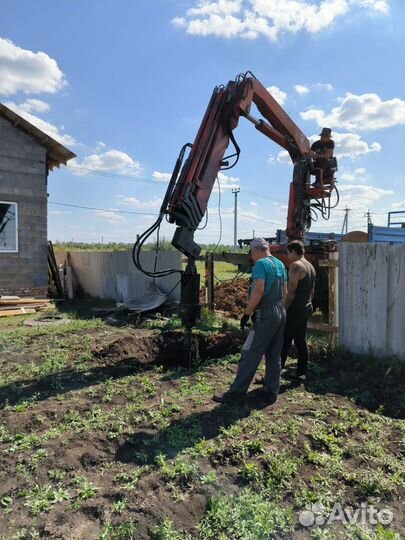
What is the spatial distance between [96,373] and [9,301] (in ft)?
24.2

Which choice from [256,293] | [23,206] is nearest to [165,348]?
[256,293]

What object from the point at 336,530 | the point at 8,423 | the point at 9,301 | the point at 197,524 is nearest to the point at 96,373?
the point at 8,423

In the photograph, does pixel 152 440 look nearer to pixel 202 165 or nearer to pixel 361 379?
pixel 361 379

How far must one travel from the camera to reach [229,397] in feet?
16.1

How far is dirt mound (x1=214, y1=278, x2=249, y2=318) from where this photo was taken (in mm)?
11420

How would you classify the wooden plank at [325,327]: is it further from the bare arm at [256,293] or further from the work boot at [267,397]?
the bare arm at [256,293]

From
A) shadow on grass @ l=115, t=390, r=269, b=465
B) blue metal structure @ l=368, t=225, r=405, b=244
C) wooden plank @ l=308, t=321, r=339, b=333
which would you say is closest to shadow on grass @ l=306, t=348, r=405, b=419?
wooden plank @ l=308, t=321, r=339, b=333

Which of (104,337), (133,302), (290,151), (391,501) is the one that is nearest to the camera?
(391,501)

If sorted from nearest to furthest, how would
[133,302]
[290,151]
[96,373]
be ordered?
[96,373], [290,151], [133,302]

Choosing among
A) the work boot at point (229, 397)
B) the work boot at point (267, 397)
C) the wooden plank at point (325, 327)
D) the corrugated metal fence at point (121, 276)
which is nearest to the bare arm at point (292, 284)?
the work boot at point (267, 397)

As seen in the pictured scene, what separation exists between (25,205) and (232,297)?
691 centimetres

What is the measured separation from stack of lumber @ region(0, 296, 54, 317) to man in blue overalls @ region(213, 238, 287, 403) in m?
8.82

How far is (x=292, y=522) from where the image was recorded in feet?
9.33

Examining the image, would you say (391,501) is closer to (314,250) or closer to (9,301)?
(314,250)
